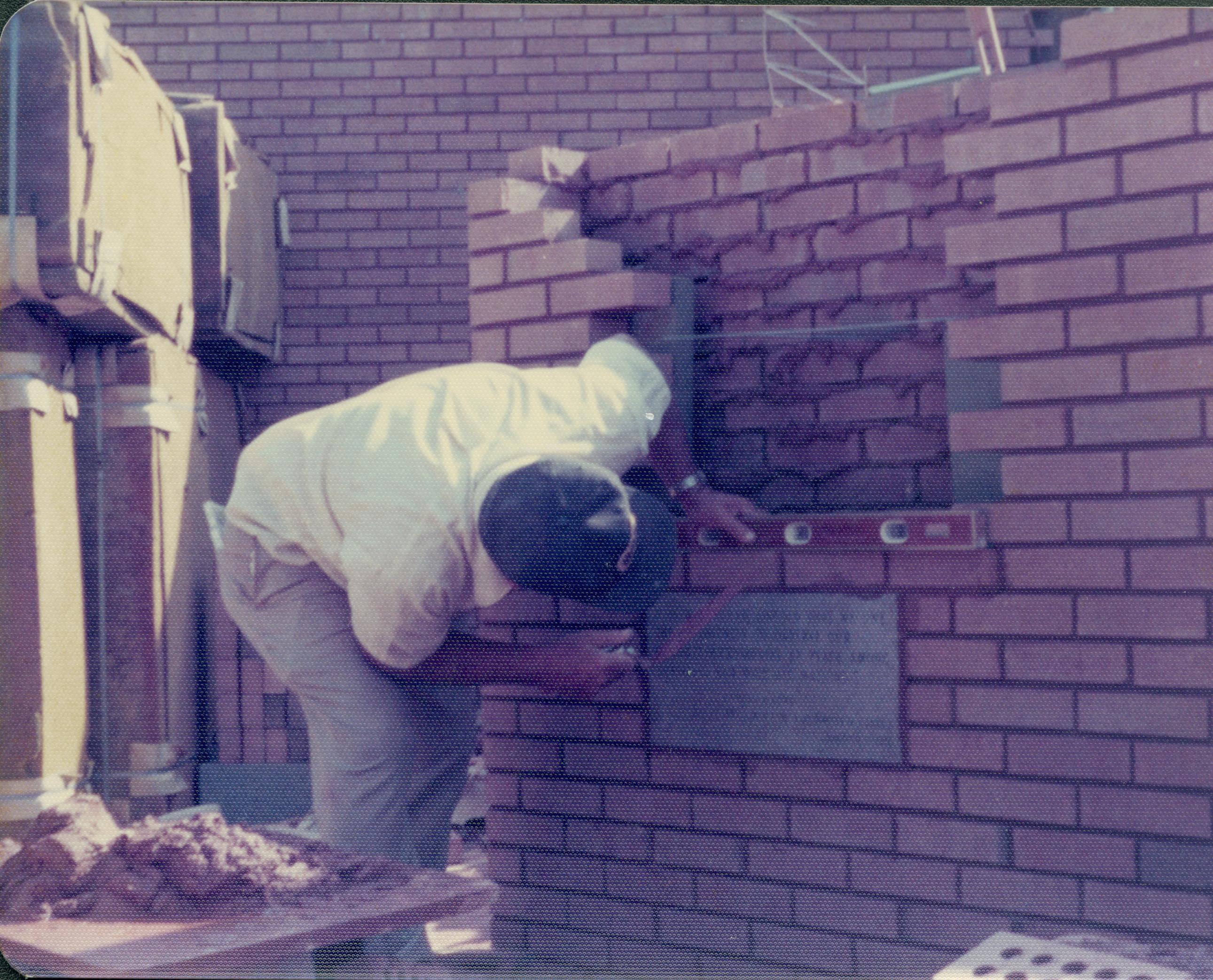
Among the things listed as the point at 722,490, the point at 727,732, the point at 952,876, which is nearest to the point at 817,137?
the point at 722,490

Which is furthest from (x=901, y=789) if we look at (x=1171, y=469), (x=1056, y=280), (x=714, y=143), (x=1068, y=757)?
(x=714, y=143)

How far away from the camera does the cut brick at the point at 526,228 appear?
10.1 feet

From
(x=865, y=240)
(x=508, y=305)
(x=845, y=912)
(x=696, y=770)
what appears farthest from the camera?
(x=508, y=305)

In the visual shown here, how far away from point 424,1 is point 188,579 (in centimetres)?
211

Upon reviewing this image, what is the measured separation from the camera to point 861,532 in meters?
2.66

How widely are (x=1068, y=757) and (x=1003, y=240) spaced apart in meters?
1.01

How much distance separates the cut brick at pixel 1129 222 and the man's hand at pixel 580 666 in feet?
4.00

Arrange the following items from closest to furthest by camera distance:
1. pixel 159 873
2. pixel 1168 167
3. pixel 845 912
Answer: pixel 159 873 < pixel 1168 167 < pixel 845 912

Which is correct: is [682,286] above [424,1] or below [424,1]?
below

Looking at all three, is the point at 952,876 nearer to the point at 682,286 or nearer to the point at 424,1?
the point at 682,286

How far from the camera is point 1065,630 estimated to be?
96.7 inches

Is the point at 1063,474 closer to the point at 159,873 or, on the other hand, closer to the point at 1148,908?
the point at 1148,908

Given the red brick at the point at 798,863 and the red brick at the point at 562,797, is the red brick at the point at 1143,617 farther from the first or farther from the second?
the red brick at the point at 562,797

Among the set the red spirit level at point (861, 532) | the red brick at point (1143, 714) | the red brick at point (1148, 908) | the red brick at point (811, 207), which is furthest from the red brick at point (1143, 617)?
the red brick at point (811, 207)
